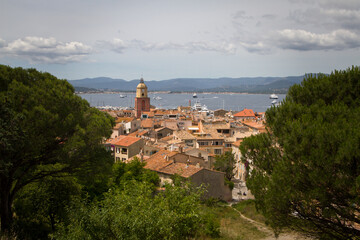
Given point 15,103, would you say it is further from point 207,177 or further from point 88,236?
point 207,177

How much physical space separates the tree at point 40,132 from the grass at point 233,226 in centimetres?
795

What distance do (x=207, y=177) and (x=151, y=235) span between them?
1922 centimetres

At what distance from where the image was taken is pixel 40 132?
430 inches

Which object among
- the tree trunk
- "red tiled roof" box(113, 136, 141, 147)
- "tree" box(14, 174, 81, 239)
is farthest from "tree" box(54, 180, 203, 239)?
"red tiled roof" box(113, 136, 141, 147)

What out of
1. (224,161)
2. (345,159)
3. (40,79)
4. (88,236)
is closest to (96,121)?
(40,79)

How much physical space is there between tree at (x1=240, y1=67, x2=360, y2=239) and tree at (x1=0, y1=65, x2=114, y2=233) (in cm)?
594

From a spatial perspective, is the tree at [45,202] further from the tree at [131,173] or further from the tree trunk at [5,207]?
the tree at [131,173]

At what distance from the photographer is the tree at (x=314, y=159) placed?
27.7ft

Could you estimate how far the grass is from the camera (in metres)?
17.4

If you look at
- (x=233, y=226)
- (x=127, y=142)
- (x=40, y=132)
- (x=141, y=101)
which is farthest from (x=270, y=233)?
(x=141, y=101)

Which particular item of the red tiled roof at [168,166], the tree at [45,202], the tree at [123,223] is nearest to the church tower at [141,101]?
the red tiled roof at [168,166]

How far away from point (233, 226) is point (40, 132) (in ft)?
45.3

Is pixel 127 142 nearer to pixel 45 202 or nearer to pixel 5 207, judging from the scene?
pixel 45 202

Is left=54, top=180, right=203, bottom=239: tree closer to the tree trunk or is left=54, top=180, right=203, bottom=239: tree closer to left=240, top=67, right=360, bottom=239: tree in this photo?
the tree trunk
